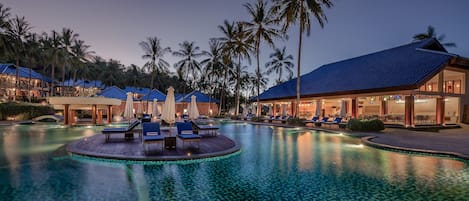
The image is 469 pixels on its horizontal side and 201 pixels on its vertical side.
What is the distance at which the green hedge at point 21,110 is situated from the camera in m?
25.4

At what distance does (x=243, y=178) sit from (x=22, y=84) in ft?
170

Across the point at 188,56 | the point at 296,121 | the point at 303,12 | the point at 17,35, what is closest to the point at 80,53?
the point at 17,35

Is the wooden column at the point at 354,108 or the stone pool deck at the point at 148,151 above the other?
the wooden column at the point at 354,108

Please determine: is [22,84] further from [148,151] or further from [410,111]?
[410,111]

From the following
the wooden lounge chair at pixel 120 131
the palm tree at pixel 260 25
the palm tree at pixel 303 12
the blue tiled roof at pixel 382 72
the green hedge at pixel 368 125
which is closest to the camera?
the wooden lounge chair at pixel 120 131

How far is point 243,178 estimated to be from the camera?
19.3 feet

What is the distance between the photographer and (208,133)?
13.4m

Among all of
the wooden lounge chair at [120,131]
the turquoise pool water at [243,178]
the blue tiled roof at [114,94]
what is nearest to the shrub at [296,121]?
the turquoise pool water at [243,178]

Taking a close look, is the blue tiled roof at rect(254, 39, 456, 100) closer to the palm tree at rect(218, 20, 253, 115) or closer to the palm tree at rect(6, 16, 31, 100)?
the palm tree at rect(218, 20, 253, 115)

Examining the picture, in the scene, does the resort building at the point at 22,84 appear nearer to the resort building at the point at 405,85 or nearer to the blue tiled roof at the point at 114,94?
the blue tiled roof at the point at 114,94

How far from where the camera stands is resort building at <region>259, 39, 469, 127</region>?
17453mm

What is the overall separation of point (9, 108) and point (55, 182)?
28.0 m

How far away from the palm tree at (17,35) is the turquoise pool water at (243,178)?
3015 centimetres

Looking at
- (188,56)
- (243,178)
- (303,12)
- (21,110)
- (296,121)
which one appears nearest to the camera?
(243,178)
